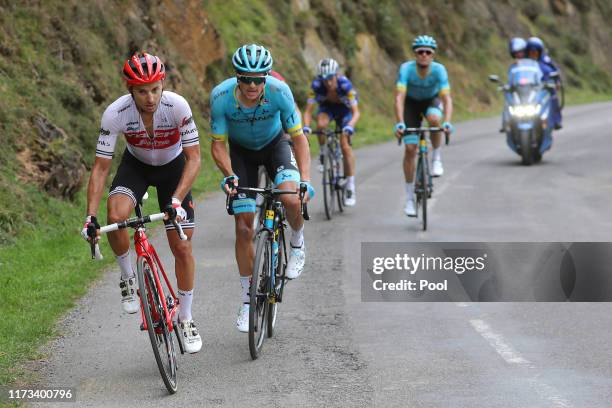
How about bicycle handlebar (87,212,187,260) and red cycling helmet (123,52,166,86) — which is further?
red cycling helmet (123,52,166,86)

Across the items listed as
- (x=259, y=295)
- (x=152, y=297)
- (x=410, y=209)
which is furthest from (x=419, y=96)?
(x=152, y=297)

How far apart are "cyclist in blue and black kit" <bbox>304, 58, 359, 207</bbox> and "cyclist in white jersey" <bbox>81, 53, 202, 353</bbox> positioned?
6.87 m

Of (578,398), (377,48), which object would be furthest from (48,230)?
(377,48)

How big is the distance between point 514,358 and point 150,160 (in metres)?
2.86

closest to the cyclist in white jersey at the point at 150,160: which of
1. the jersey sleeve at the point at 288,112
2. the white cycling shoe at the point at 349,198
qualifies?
the jersey sleeve at the point at 288,112

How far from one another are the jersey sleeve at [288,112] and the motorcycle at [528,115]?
1241 cm

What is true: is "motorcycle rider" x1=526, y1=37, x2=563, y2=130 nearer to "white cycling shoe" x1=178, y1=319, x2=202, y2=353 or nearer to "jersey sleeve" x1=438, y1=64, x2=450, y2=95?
"jersey sleeve" x1=438, y1=64, x2=450, y2=95

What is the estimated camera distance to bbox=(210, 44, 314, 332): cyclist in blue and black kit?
800 centimetres

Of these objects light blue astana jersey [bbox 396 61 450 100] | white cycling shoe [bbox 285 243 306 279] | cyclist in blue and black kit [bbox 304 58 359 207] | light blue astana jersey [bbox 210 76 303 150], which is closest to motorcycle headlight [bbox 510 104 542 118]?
cyclist in blue and black kit [bbox 304 58 359 207]

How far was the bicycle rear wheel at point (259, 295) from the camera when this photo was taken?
24.3 ft

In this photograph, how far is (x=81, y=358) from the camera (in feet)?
25.4

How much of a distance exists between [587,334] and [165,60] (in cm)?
1533

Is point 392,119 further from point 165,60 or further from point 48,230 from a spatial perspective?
point 48,230

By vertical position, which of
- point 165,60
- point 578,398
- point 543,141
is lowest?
point 578,398
